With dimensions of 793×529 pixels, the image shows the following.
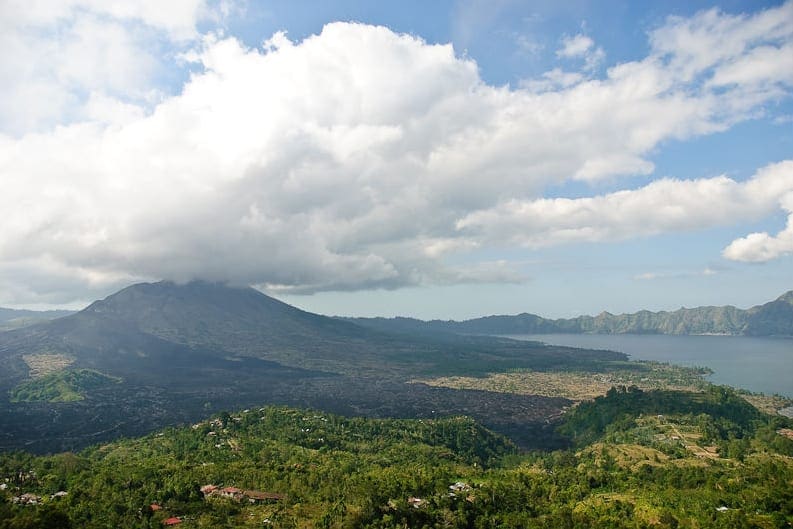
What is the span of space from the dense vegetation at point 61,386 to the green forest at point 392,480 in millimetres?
80307

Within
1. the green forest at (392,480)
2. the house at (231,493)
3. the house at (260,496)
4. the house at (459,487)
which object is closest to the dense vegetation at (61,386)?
the green forest at (392,480)

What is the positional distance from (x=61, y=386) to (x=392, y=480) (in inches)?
5252

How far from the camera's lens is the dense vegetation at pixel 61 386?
137m

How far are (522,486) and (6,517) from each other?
39001 mm

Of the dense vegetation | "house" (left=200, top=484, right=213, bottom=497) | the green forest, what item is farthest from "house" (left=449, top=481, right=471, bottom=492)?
the dense vegetation

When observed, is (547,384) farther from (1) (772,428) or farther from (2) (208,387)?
(2) (208,387)

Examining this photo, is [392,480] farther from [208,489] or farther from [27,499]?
[27,499]

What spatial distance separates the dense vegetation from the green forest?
8031 cm

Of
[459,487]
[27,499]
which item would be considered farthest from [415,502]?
[27,499]

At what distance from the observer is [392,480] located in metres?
46.2

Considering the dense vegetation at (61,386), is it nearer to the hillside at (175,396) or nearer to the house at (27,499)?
the hillside at (175,396)

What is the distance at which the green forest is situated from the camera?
121 feet

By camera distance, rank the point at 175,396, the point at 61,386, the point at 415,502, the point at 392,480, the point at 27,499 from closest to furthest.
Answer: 1. the point at 415,502
2. the point at 27,499
3. the point at 392,480
4. the point at 175,396
5. the point at 61,386

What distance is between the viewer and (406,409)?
421 ft
